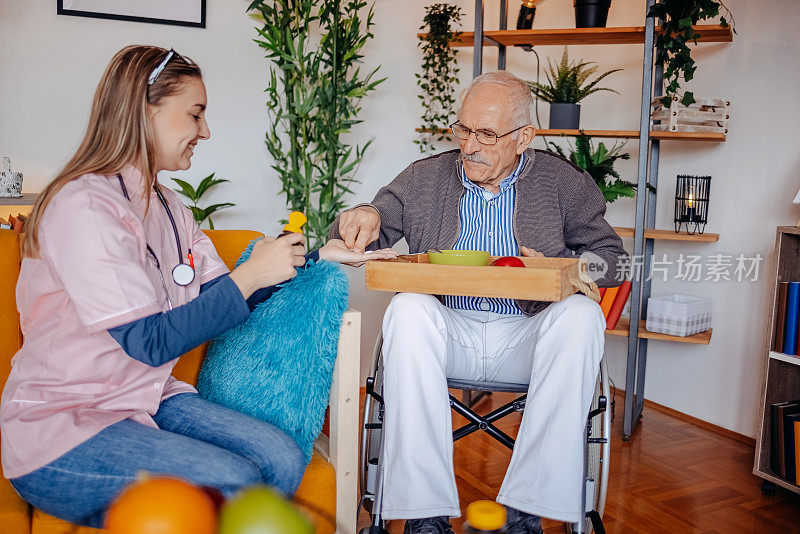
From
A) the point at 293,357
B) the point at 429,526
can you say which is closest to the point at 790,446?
the point at 429,526

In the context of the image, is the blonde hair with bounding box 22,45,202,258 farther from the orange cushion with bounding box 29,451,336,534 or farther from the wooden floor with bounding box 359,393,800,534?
the wooden floor with bounding box 359,393,800,534

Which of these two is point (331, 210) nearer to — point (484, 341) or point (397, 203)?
point (397, 203)

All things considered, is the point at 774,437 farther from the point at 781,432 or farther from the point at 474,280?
the point at 474,280

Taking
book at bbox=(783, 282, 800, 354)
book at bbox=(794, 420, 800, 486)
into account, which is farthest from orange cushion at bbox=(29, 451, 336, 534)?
book at bbox=(783, 282, 800, 354)

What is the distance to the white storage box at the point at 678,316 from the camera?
3.03m

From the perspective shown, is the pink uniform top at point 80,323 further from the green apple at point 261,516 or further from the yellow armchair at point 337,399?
the green apple at point 261,516

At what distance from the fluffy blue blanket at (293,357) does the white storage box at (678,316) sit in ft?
6.40

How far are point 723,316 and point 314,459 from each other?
90.2 inches

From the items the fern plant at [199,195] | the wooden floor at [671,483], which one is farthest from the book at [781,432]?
the fern plant at [199,195]

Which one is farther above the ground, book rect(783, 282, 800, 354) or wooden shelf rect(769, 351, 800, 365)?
book rect(783, 282, 800, 354)

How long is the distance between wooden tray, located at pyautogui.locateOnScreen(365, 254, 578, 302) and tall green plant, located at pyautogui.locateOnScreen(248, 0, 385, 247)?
1644mm

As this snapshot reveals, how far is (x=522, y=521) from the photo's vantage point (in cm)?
171

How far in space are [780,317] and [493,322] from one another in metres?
1.19

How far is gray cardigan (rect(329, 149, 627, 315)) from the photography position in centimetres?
207
